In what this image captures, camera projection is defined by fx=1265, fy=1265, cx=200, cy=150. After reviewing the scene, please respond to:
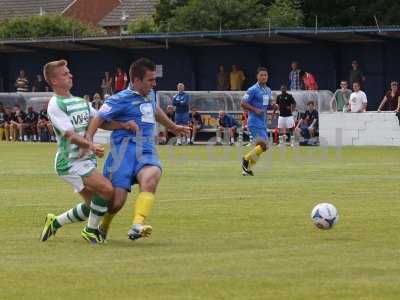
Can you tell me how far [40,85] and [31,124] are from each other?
767 cm

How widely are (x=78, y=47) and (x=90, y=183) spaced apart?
133 feet

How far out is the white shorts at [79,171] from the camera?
1243cm

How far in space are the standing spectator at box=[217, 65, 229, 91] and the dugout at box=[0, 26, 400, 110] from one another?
3.94 ft

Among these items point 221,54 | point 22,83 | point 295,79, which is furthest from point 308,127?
point 22,83

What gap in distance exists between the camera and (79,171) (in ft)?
40.8

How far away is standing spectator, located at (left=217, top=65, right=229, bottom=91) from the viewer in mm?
47031

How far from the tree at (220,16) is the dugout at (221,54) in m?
4.06

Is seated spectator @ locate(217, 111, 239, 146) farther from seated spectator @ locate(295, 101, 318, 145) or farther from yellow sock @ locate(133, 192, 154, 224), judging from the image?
yellow sock @ locate(133, 192, 154, 224)

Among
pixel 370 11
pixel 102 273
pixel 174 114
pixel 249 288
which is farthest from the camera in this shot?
pixel 370 11

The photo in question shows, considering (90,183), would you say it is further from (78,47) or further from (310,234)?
(78,47)

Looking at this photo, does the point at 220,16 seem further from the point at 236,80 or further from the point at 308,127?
the point at 308,127

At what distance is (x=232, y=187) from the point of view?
67.4ft

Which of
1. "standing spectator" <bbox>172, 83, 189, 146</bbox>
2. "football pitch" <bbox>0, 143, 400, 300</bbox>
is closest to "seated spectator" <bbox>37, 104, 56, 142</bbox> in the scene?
"standing spectator" <bbox>172, 83, 189, 146</bbox>

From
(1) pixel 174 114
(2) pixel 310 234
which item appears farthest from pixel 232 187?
(1) pixel 174 114
